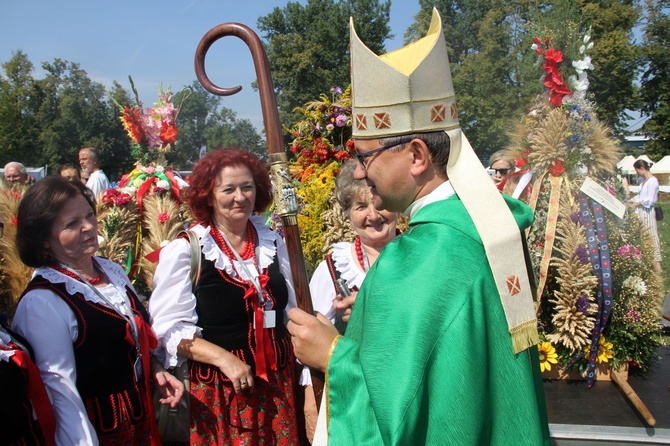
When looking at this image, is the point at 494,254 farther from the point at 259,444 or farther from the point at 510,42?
the point at 510,42

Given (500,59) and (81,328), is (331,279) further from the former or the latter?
(500,59)

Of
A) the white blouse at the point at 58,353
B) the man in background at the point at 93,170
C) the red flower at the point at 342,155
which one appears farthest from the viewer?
the man in background at the point at 93,170

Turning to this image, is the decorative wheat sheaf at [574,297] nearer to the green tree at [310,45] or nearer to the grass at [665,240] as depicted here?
the grass at [665,240]

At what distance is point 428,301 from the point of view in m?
1.22

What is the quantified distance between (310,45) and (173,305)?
32979mm

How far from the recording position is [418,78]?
58.8 inches

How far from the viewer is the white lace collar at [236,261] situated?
103 inches

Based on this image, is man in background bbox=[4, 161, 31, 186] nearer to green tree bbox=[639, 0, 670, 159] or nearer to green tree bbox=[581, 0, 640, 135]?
green tree bbox=[581, 0, 640, 135]

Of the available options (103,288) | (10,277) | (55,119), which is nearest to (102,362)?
(103,288)

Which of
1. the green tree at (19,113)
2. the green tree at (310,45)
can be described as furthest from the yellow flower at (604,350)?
the green tree at (19,113)

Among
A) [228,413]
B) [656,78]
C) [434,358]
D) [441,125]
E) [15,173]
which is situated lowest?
[228,413]

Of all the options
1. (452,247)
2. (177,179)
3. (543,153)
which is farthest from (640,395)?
(177,179)

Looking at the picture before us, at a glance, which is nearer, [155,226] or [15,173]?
[155,226]

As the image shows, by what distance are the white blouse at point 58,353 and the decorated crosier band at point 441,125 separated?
4.51ft
